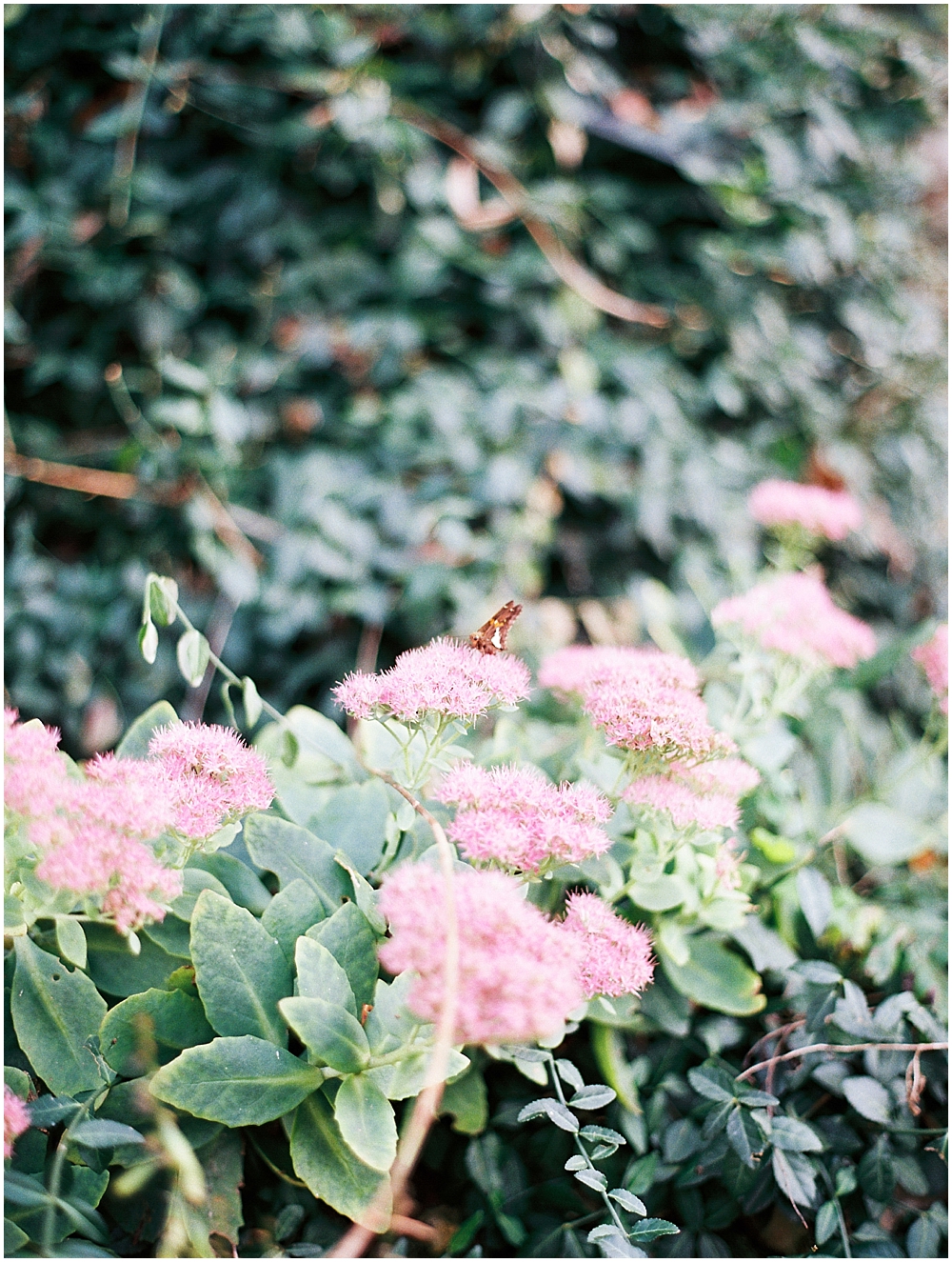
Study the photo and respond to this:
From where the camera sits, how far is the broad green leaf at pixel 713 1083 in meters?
0.68

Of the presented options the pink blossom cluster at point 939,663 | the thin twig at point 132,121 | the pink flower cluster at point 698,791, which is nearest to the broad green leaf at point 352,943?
the pink flower cluster at point 698,791

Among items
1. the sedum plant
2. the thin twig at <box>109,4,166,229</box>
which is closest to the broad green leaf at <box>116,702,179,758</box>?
the sedum plant

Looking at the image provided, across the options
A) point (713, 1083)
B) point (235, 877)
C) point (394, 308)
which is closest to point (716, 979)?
point (713, 1083)

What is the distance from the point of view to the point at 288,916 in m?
0.61

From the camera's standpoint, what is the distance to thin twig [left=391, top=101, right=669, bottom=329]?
145 cm

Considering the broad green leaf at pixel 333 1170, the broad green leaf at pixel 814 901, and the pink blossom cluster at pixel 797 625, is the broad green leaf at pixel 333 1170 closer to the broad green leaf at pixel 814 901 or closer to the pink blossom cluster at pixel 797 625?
the broad green leaf at pixel 814 901

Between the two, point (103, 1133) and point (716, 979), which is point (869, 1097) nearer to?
point (716, 979)

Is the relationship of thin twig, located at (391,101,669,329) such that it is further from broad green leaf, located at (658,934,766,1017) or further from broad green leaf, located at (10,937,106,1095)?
broad green leaf, located at (10,937,106,1095)

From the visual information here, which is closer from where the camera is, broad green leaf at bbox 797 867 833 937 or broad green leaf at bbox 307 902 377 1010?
broad green leaf at bbox 307 902 377 1010

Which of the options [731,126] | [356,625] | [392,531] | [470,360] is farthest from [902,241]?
[356,625]

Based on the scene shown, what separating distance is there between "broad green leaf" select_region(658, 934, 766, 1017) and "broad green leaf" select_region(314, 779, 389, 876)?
25 cm

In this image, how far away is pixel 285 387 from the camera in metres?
1.48

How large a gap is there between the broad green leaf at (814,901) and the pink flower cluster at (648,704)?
23 centimetres

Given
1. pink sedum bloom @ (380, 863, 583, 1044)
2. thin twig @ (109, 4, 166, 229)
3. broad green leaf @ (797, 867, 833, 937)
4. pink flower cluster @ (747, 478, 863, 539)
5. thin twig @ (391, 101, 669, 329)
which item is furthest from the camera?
thin twig @ (391, 101, 669, 329)
